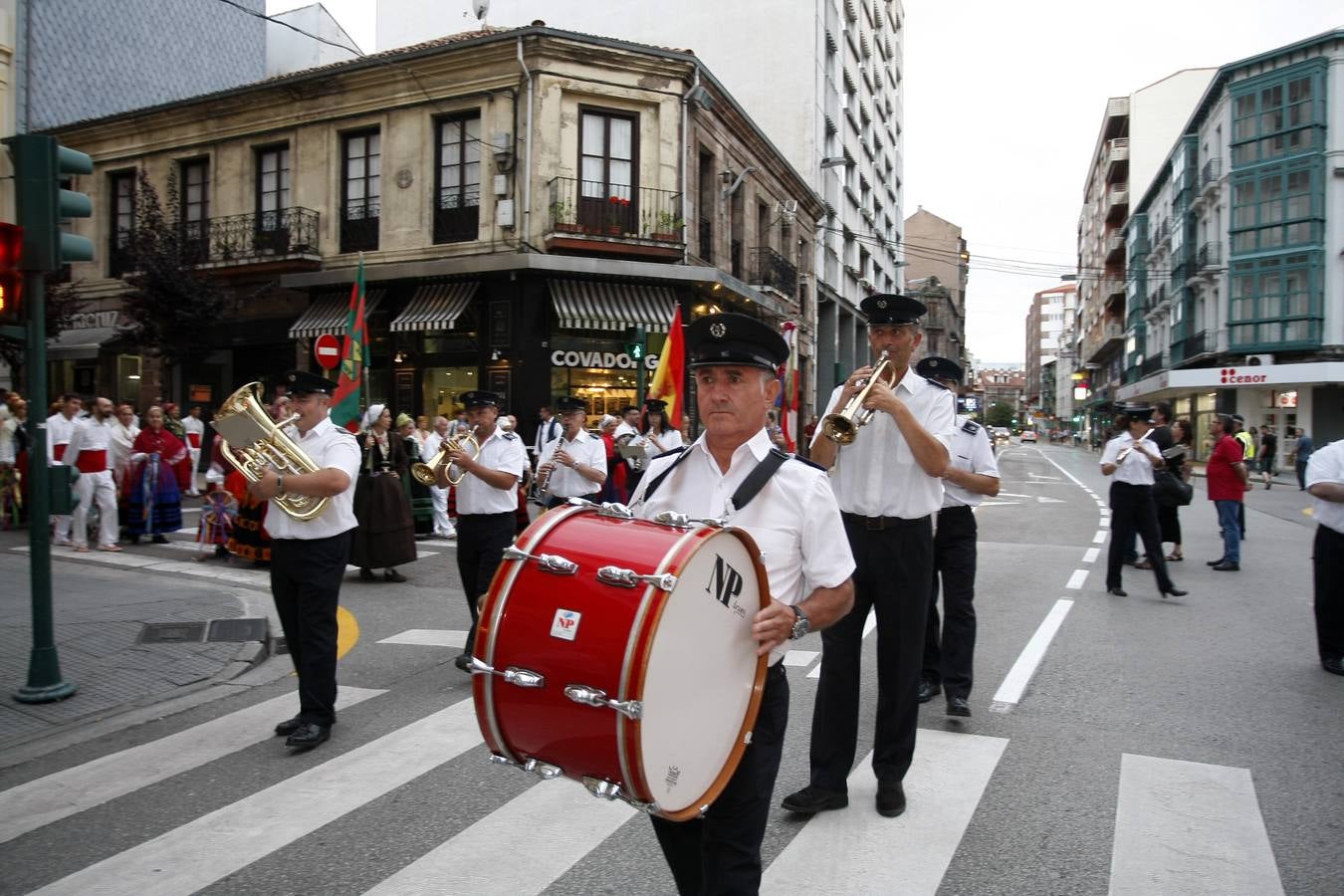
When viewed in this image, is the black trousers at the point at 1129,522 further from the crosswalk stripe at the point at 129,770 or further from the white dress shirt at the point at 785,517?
the white dress shirt at the point at 785,517

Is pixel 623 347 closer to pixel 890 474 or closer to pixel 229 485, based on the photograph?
pixel 229 485

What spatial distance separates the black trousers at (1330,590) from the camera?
6266mm

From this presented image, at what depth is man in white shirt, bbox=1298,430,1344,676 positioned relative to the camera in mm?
6125

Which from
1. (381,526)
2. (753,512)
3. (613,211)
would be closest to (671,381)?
(381,526)

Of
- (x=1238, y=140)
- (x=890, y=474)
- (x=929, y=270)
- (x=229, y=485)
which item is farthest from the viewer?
(x=929, y=270)

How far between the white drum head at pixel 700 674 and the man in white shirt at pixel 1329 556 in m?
5.57

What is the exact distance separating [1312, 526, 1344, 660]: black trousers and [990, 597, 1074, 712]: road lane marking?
182cm

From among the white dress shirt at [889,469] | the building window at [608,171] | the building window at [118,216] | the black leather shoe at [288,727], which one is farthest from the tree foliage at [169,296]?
the white dress shirt at [889,469]

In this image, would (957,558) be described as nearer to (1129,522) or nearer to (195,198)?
(1129,522)

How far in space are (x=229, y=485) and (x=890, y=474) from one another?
8877 millimetres

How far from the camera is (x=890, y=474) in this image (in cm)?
408

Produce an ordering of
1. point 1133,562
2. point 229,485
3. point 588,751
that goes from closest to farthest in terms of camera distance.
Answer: point 588,751, point 229,485, point 1133,562

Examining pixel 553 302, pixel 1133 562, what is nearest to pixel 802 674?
pixel 1133 562

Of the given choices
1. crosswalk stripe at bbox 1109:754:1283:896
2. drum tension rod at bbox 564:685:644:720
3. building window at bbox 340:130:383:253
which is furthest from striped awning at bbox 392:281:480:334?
drum tension rod at bbox 564:685:644:720
